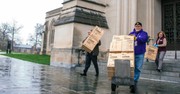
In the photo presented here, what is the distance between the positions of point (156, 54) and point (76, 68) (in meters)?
4.58

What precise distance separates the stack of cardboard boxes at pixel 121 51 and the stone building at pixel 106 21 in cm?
758

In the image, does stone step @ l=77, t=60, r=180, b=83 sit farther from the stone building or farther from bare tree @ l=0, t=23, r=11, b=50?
bare tree @ l=0, t=23, r=11, b=50

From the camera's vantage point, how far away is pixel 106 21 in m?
15.8

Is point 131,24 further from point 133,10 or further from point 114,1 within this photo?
point 114,1

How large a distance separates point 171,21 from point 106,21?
4185 mm

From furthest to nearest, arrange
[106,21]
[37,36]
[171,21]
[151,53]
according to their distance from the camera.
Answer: [37,36], [106,21], [171,21], [151,53]

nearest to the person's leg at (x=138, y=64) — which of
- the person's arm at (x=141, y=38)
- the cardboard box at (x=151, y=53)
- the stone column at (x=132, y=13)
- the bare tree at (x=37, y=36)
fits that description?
the person's arm at (x=141, y=38)

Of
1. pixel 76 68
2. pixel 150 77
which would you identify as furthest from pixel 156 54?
pixel 76 68

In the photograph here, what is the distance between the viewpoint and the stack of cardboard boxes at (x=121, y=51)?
5648 mm

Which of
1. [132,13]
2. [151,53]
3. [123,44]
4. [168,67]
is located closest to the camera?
[123,44]

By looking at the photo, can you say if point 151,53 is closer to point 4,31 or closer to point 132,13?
point 132,13

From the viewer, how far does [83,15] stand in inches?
559

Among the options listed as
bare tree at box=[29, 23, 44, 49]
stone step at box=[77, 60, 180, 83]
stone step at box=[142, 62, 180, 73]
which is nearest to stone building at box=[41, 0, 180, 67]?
stone step at box=[142, 62, 180, 73]

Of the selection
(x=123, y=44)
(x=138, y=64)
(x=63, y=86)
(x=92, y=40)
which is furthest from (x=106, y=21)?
(x=63, y=86)
